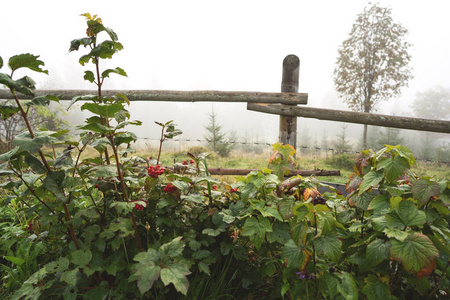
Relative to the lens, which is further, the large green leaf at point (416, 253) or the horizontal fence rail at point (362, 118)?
the horizontal fence rail at point (362, 118)

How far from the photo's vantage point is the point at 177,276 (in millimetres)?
1030

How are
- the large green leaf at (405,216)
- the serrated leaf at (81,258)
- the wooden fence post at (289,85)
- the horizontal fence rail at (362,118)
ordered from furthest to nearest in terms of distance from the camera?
the wooden fence post at (289,85)
the horizontal fence rail at (362,118)
the serrated leaf at (81,258)
the large green leaf at (405,216)

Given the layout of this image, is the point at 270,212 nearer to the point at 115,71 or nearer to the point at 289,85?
the point at 115,71

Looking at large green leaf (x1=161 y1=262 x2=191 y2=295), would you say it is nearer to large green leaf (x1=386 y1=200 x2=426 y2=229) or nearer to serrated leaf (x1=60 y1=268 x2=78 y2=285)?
serrated leaf (x1=60 y1=268 x2=78 y2=285)

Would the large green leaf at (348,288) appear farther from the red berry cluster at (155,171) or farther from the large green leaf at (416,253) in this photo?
the red berry cluster at (155,171)

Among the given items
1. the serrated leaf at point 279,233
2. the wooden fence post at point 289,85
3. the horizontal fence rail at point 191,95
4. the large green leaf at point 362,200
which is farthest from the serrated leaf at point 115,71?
the wooden fence post at point 289,85

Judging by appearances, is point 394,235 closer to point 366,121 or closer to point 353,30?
point 366,121

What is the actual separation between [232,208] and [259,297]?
63 centimetres

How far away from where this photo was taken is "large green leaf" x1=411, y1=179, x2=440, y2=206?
114 cm

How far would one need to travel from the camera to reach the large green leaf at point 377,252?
1104 millimetres

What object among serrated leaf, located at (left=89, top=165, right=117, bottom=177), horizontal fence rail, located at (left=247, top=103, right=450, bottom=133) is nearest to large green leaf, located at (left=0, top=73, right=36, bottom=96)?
serrated leaf, located at (left=89, top=165, right=117, bottom=177)

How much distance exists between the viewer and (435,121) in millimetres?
3752

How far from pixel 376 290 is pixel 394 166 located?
58 cm

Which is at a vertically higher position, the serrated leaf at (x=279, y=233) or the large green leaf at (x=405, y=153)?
the large green leaf at (x=405, y=153)
